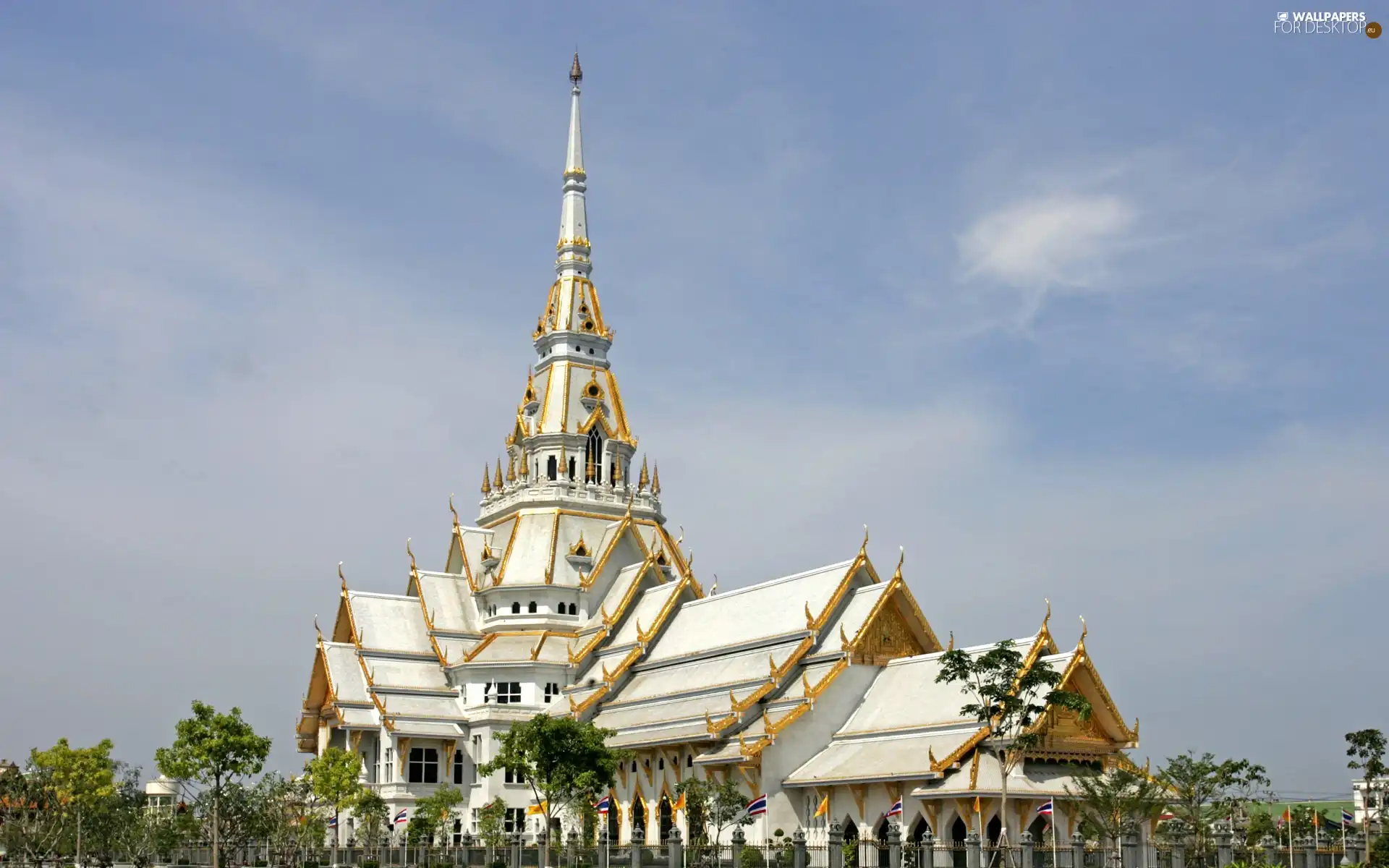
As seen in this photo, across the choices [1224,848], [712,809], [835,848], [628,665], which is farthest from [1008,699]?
[628,665]

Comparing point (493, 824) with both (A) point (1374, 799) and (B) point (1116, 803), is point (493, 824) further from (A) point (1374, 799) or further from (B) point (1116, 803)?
(A) point (1374, 799)

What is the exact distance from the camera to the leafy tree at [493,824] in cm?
5403

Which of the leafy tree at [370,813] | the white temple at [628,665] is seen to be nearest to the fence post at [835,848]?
the white temple at [628,665]

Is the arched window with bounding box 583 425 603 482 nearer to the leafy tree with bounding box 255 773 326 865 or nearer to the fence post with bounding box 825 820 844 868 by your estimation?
the leafy tree with bounding box 255 773 326 865

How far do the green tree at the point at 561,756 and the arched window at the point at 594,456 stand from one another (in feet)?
66.3

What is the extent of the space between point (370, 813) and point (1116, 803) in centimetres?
2889

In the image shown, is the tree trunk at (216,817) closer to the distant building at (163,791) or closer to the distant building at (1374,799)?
the distant building at (1374,799)

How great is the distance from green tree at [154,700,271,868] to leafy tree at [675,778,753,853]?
1425cm

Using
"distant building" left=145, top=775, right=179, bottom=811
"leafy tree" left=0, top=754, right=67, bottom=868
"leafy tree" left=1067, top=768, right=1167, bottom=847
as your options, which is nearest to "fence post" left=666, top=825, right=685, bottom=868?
"leafy tree" left=1067, top=768, right=1167, bottom=847

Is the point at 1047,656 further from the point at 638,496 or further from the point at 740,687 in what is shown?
the point at 638,496

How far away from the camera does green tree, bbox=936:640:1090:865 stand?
1690 inches

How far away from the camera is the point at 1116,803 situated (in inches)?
1585

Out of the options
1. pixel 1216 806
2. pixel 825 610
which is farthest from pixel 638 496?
pixel 1216 806

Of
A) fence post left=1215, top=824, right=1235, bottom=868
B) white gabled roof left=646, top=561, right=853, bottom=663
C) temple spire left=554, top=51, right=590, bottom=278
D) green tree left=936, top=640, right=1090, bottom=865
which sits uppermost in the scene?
temple spire left=554, top=51, right=590, bottom=278
